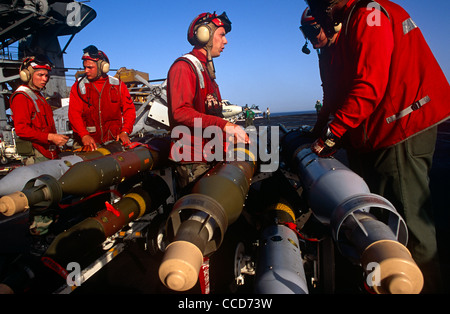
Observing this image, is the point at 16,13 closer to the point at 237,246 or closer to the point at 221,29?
the point at 221,29

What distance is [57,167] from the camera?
2.97 meters

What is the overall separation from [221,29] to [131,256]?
12.7 ft

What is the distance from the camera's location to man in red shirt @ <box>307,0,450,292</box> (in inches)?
85.8

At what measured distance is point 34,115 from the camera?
4363 mm

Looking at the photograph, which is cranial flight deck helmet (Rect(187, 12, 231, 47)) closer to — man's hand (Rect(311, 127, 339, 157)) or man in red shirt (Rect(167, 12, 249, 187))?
man in red shirt (Rect(167, 12, 249, 187))

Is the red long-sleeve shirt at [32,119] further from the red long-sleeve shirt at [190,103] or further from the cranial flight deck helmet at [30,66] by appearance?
the red long-sleeve shirt at [190,103]

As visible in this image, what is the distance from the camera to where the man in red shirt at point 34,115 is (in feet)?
13.4

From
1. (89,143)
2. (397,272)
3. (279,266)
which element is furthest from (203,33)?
(397,272)

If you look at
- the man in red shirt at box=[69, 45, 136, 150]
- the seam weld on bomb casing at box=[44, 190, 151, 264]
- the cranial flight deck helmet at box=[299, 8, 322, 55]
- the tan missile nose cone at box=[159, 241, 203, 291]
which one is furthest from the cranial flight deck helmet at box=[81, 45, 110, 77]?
the tan missile nose cone at box=[159, 241, 203, 291]

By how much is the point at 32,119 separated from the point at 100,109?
1.11m

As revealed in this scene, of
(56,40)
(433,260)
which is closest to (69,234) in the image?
(433,260)

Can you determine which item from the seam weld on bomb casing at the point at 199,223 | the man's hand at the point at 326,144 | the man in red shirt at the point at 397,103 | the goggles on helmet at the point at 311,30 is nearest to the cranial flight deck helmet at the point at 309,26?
the goggles on helmet at the point at 311,30

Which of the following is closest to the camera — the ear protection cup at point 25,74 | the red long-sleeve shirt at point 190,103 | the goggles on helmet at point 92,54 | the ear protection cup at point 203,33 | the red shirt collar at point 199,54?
the red long-sleeve shirt at point 190,103

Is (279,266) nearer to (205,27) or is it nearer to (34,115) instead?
(205,27)
